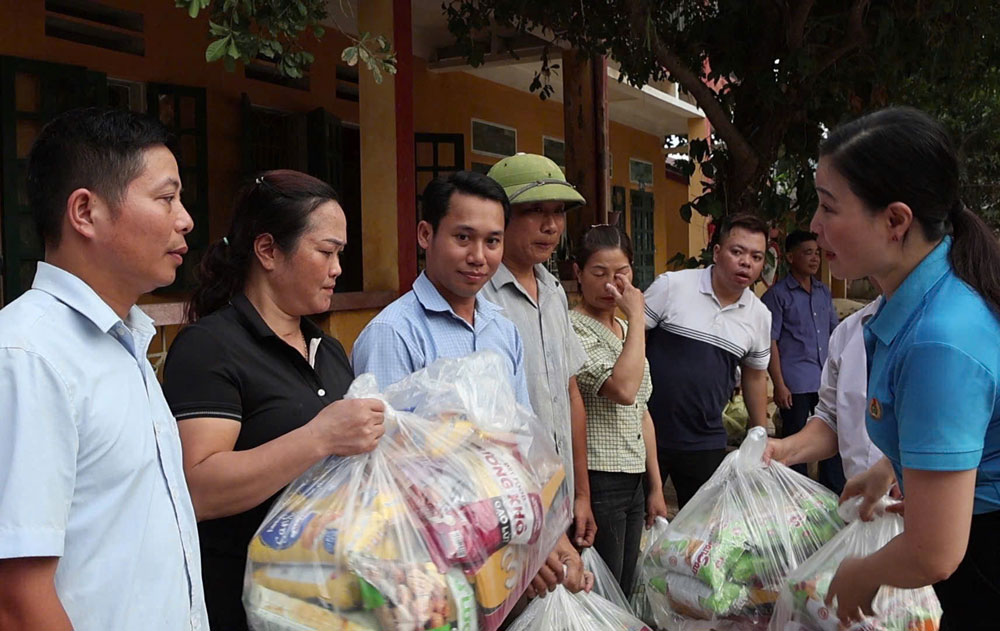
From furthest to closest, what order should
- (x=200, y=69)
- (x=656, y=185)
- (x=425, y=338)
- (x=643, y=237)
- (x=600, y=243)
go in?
(x=656, y=185), (x=643, y=237), (x=200, y=69), (x=600, y=243), (x=425, y=338)

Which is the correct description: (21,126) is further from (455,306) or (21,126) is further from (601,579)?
(601,579)

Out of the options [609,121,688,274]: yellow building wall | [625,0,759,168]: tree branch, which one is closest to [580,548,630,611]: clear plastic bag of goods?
[625,0,759,168]: tree branch

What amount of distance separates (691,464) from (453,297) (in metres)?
1.74

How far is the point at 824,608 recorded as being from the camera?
1.98m

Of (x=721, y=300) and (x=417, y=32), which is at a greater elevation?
(x=417, y=32)

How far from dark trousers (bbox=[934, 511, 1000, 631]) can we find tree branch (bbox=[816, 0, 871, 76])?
13.5 ft

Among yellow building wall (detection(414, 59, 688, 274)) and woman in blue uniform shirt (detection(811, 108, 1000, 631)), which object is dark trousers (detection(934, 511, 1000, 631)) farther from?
yellow building wall (detection(414, 59, 688, 274))

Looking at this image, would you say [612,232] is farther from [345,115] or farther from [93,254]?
[345,115]

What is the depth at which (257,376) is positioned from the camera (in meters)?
1.69

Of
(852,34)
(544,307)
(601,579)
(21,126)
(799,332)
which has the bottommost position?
(601,579)

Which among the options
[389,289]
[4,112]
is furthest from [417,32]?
[4,112]

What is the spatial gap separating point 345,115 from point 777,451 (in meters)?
5.44

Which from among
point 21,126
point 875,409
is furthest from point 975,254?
point 21,126

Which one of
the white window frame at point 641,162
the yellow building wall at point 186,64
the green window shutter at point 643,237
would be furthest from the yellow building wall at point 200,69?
the green window shutter at point 643,237
